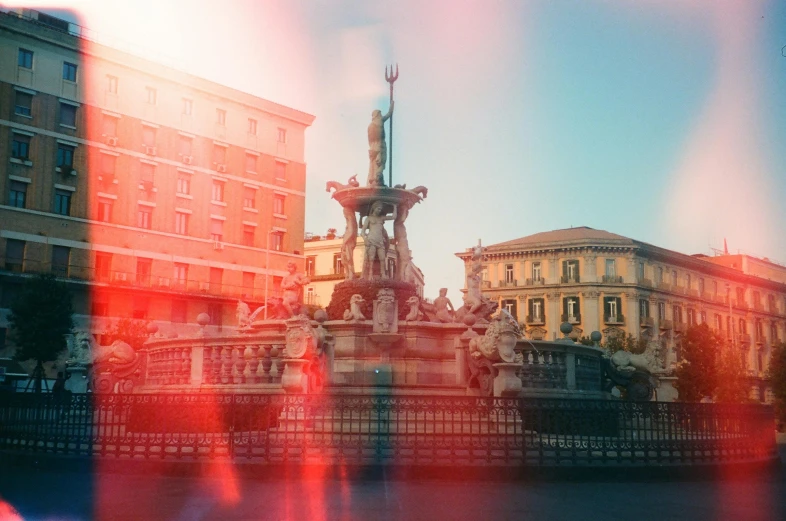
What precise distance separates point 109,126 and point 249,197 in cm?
1095

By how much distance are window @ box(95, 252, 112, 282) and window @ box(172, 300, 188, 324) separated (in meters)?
4.58

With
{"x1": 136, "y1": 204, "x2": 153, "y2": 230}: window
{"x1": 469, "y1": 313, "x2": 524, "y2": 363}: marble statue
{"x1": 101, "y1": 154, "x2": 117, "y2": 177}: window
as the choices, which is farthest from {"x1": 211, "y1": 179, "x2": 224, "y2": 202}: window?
{"x1": 469, "y1": 313, "x2": 524, "y2": 363}: marble statue

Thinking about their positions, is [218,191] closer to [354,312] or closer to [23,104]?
[23,104]

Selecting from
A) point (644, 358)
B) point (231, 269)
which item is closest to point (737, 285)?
point (231, 269)

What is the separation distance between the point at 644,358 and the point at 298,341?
27.1ft

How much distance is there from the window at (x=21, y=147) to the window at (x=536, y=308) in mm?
44117

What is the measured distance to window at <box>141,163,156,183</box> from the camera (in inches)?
2101

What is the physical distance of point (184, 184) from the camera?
55.5 meters

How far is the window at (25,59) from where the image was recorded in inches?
1903

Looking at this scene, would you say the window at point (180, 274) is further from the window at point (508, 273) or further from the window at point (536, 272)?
the window at point (536, 272)

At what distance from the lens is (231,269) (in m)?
56.4

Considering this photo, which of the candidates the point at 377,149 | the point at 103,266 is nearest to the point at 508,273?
the point at 103,266

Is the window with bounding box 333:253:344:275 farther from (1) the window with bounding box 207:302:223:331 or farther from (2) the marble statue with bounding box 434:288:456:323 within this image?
(2) the marble statue with bounding box 434:288:456:323

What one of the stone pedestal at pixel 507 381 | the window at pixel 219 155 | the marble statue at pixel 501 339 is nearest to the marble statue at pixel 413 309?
the marble statue at pixel 501 339
